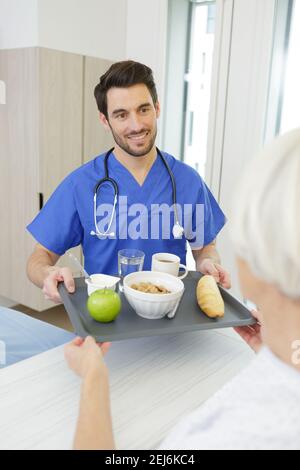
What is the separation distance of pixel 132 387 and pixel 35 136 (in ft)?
6.17

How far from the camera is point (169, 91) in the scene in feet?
9.52

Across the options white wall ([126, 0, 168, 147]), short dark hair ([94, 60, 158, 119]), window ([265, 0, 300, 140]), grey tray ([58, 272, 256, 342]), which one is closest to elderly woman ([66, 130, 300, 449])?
grey tray ([58, 272, 256, 342])

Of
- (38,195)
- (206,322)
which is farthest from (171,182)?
(38,195)

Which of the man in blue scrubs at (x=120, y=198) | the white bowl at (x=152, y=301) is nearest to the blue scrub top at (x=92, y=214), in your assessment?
the man in blue scrubs at (x=120, y=198)

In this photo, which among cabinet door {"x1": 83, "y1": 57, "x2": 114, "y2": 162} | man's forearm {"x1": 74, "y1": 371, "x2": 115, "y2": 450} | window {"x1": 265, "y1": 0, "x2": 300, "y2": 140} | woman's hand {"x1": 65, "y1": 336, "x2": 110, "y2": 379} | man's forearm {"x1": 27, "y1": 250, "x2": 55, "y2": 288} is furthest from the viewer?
cabinet door {"x1": 83, "y1": 57, "x2": 114, "y2": 162}

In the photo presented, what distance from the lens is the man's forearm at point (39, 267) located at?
152cm

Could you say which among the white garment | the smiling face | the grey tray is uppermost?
the smiling face

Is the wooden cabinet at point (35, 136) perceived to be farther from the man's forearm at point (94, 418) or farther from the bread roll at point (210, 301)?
the man's forearm at point (94, 418)

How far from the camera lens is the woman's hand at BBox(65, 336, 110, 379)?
0.88 meters

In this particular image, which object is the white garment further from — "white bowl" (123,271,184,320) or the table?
"white bowl" (123,271,184,320)

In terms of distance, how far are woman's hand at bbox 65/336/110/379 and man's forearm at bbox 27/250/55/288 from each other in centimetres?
54

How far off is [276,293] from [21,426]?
0.59 m

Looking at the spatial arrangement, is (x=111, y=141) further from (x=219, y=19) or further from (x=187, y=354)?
(x=187, y=354)

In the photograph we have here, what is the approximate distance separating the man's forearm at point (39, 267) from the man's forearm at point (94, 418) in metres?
0.70
